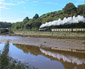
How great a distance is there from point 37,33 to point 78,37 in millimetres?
21165

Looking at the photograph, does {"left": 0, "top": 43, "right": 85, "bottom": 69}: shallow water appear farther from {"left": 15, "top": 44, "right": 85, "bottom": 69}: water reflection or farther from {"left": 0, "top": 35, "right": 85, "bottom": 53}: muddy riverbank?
{"left": 0, "top": 35, "right": 85, "bottom": 53}: muddy riverbank

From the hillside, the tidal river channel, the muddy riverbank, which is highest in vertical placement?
the hillside

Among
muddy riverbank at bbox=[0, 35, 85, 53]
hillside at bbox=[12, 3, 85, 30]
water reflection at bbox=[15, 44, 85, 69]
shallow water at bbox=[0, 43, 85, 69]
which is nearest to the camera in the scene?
shallow water at bbox=[0, 43, 85, 69]

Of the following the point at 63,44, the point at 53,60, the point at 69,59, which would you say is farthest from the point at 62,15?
the point at 53,60

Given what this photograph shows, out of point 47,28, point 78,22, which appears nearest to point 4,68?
point 78,22

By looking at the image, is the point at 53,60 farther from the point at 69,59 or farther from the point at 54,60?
the point at 69,59

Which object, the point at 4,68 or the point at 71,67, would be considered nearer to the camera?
the point at 4,68

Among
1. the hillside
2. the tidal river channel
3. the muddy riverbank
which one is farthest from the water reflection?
the hillside

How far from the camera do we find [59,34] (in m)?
46.4

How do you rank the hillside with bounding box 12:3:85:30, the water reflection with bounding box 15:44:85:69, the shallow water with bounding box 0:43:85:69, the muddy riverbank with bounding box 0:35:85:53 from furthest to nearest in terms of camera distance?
the hillside with bounding box 12:3:85:30, the muddy riverbank with bounding box 0:35:85:53, the water reflection with bounding box 15:44:85:69, the shallow water with bounding box 0:43:85:69

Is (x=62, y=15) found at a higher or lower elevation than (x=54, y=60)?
higher

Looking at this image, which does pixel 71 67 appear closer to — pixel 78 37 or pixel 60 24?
pixel 78 37

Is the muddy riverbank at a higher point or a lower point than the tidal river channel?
lower

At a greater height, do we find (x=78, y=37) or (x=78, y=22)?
(x=78, y=22)
